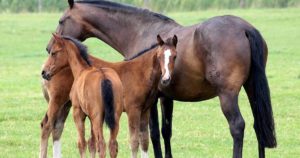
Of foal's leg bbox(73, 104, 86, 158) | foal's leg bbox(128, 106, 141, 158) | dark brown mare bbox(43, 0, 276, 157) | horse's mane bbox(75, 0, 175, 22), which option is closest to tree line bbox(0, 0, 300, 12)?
horse's mane bbox(75, 0, 175, 22)

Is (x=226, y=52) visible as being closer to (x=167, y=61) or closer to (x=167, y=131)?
(x=167, y=61)

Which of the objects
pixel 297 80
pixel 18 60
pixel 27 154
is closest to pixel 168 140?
pixel 27 154

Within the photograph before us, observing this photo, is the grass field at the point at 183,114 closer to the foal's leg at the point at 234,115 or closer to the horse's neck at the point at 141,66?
the foal's leg at the point at 234,115

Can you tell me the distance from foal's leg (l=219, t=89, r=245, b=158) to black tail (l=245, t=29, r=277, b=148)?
37cm

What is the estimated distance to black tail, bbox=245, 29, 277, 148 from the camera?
28.6 feet

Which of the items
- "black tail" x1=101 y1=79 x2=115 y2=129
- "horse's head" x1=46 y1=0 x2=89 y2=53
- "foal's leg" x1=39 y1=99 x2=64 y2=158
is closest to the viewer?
"black tail" x1=101 y1=79 x2=115 y2=129

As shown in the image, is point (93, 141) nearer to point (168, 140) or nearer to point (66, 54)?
point (66, 54)

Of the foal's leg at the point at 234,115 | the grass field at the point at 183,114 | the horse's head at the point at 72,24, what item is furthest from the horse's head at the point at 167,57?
the grass field at the point at 183,114

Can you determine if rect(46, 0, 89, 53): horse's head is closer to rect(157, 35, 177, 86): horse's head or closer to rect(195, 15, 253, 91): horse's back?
rect(195, 15, 253, 91): horse's back

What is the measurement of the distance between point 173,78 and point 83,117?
1432mm

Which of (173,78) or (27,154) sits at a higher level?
(173,78)

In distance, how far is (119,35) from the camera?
10.2m

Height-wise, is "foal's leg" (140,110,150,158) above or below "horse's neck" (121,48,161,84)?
below

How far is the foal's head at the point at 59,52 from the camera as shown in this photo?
8.48 m
